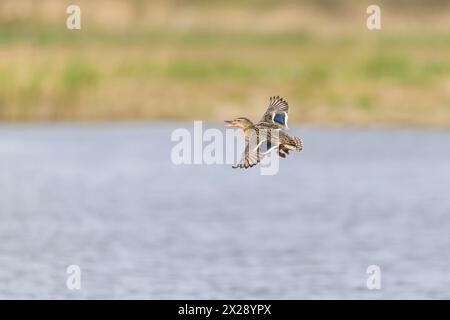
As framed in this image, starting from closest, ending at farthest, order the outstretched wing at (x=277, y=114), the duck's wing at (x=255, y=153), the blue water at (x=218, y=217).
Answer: the duck's wing at (x=255, y=153) → the outstretched wing at (x=277, y=114) → the blue water at (x=218, y=217)

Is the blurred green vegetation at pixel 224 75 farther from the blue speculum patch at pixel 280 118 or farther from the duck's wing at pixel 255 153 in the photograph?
the duck's wing at pixel 255 153

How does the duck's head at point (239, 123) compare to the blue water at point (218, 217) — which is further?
the blue water at point (218, 217)

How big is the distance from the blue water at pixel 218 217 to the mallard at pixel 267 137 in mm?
4434

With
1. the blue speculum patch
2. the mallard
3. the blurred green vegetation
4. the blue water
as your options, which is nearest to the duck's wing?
the mallard

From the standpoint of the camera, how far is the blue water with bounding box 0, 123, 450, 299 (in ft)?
53.5

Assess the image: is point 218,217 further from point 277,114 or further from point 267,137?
point 267,137

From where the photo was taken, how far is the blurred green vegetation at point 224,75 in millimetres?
30594

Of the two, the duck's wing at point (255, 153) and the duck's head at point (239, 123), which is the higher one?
the duck's head at point (239, 123)

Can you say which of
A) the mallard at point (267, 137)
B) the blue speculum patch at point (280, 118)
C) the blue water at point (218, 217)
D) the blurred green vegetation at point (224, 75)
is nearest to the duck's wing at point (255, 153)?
the mallard at point (267, 137)

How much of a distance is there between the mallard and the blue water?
4434 mm

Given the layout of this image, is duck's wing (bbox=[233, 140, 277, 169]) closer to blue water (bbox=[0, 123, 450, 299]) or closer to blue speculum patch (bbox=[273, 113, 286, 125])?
blue speculum patch (bbox=[273, 113, 286, 125])

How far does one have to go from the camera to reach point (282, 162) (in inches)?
1044

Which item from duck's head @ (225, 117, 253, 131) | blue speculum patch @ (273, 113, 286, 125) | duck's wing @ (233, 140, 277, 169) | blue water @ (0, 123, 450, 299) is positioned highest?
blue water @ (0, 123, 450, 299)
